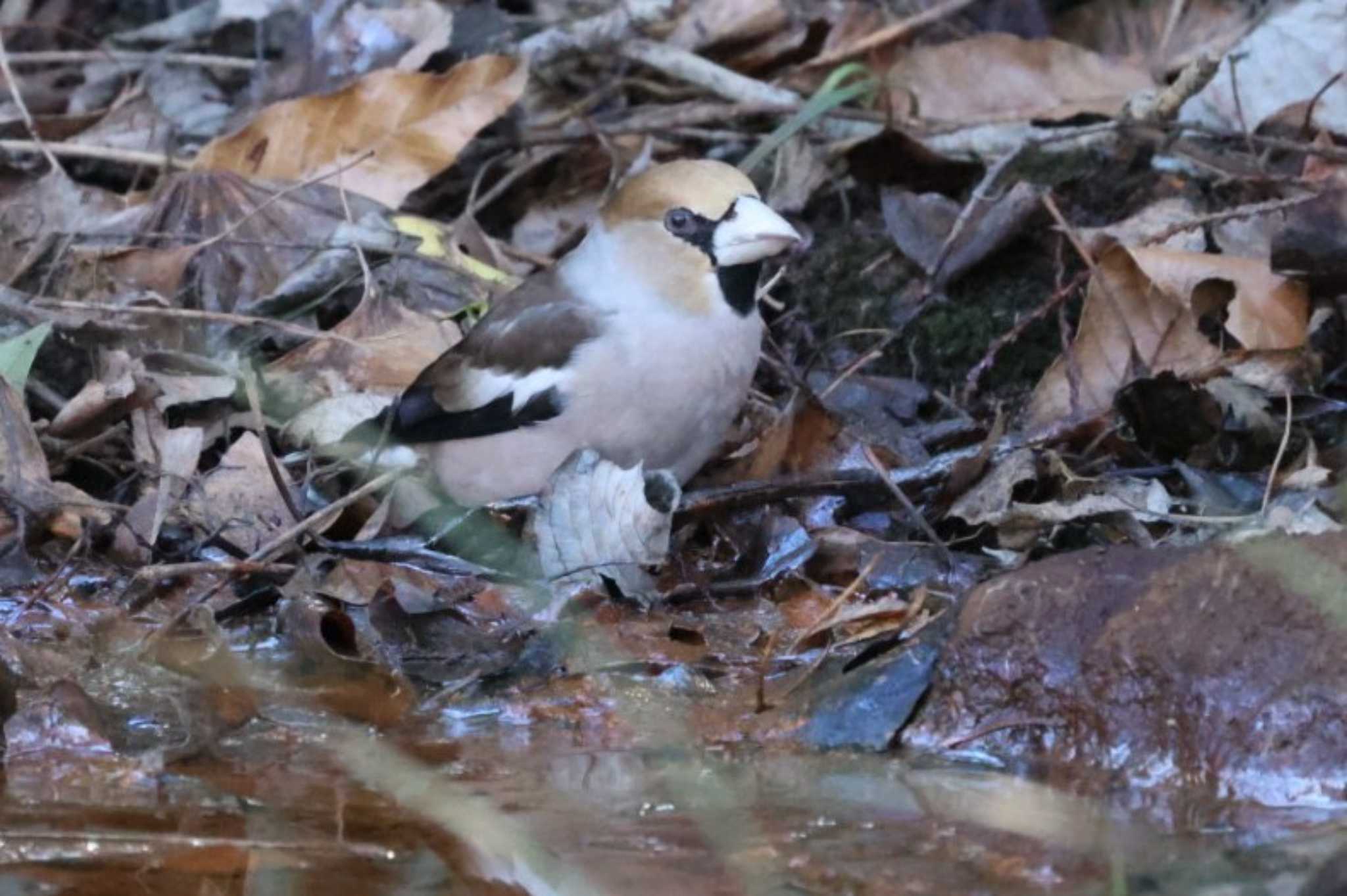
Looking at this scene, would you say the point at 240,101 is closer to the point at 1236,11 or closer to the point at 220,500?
the point at 220,500

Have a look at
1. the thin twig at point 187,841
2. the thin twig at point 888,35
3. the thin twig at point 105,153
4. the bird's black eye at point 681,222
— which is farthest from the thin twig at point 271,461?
the thin twig at point 888,35

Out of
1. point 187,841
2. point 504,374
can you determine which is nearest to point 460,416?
point 504,374

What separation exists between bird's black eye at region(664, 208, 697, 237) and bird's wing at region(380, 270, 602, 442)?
9.7 inches

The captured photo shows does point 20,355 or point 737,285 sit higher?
point 737,285

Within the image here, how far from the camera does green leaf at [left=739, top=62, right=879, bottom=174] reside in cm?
553

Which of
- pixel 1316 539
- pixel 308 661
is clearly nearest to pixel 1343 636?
pixel 1316 539

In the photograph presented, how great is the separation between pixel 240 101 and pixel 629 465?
8.17 ft

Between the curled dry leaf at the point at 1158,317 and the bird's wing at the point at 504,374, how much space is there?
1014mm

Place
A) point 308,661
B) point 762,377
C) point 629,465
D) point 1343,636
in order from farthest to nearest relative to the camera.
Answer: point 762,377
point 629,465
point 308,661
point 1343,636

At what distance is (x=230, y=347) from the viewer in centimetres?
513

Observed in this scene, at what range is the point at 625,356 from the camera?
4.32 meters

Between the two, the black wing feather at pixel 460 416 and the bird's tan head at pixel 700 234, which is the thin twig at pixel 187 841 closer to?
the black wing feather at pixel 460 416

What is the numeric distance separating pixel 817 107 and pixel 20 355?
2.16 meters

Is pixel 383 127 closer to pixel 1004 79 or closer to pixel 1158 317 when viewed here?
pixel 1004 79
